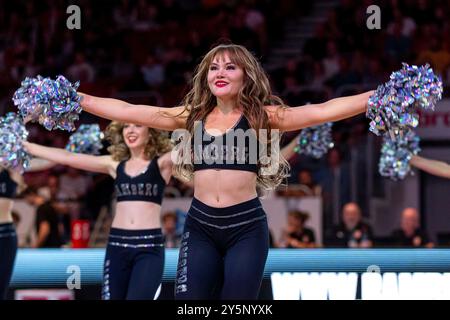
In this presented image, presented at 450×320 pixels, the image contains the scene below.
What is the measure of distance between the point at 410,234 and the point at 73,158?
3669 millimetres

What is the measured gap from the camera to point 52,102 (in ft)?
16.3

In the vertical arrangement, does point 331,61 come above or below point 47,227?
above

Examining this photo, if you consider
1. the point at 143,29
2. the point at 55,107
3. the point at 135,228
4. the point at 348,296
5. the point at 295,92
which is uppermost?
the point at 143,29

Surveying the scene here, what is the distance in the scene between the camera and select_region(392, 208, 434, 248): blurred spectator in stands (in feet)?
29.8

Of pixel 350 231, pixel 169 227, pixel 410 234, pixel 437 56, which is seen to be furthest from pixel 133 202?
pixel 437 56

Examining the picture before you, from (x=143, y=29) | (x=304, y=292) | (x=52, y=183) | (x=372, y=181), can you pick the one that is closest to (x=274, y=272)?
(x=304, y=292)

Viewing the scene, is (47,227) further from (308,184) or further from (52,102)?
(52,102)

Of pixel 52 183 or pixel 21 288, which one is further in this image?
pixel 52 183

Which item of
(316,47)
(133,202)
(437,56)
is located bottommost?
(133,202)

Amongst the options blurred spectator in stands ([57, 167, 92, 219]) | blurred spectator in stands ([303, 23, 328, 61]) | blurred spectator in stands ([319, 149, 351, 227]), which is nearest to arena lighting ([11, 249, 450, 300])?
blurred spectator in stands ([319, 149, 351, 227])

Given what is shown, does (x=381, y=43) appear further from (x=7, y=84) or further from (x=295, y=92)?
(x=7, y=84)

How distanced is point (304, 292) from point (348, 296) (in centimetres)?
34

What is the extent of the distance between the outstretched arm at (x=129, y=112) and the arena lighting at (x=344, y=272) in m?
2.82
